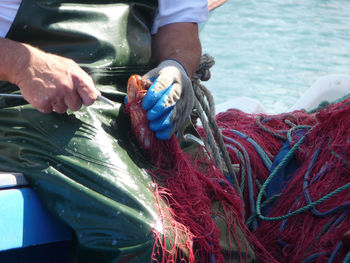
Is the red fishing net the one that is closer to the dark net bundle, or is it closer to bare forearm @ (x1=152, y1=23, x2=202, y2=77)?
the dark net bundle

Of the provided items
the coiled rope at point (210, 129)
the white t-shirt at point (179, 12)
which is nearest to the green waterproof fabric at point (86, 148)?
the white t-shirt at point (179, 12)

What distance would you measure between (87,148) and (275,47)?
6.93 metres

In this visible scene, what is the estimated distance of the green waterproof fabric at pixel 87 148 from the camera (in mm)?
1373

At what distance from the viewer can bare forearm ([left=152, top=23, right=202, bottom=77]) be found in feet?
6.55

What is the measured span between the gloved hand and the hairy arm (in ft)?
0.65

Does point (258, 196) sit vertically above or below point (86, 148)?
below

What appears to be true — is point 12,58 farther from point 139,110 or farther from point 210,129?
point 210,129

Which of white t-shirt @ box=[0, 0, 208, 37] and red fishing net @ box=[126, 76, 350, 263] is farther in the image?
white t-shirt @ box=[0, 0, 208, 37]

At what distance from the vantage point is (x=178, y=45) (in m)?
2.01

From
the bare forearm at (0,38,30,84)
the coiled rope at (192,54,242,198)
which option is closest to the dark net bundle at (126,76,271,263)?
the coiled rope at (192,54,242,198)

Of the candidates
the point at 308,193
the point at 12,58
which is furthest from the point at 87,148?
the point at 308,193

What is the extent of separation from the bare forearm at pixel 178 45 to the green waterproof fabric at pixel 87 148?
290mm

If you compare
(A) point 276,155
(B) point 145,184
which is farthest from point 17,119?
(A) point 276,155

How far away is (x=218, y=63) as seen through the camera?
7.41 m
